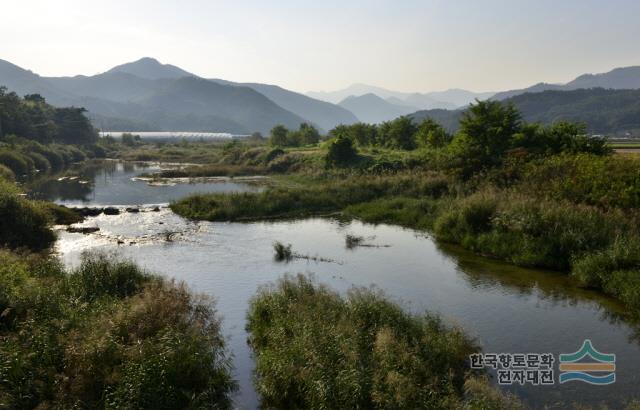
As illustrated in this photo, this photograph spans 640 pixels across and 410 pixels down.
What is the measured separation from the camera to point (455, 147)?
148ft

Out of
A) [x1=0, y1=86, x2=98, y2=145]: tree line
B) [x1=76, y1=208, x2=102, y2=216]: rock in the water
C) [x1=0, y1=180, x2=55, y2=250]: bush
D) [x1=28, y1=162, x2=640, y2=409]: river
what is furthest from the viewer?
[x1=0, y1=86, x2=98, y2=145]: tree line

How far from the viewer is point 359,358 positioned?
1170cm

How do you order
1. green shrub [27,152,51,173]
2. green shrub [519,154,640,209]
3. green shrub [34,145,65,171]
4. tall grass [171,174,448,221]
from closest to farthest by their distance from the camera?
green shrub [519,154,640,209] < tall grass [171,174,448,221] < green shrub [27,152,51,173] < green shrub [34,145,65,171]

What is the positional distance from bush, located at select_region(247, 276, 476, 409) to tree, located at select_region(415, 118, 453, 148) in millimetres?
44611

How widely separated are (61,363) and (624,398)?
47.1 feet

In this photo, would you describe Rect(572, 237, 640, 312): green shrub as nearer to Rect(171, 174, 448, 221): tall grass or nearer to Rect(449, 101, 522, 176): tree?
Rect(171, 174, 448, 221): tall grass

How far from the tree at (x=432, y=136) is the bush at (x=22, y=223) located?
42859mm

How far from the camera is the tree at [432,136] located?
58109 mm

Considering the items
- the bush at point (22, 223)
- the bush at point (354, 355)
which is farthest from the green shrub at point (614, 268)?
the bush at point (22, 223)

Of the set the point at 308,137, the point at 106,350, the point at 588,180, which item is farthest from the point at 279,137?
the point at 106,350

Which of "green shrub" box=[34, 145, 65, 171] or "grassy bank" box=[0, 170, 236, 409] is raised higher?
"green shrub" box=[34, 145, 65, 171]

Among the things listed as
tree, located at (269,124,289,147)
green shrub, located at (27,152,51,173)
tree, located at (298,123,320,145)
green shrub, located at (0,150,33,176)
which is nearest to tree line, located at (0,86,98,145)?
green shrub, located at (27,152,51,173)

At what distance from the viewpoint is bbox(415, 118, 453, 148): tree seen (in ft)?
191

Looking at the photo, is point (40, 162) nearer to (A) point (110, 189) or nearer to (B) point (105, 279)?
(A) point (110, 189)
